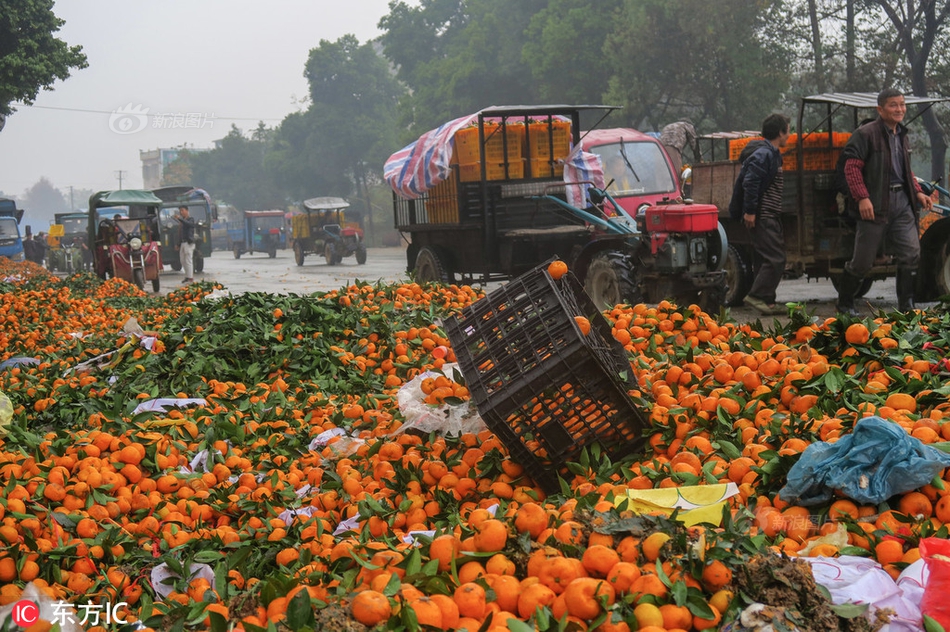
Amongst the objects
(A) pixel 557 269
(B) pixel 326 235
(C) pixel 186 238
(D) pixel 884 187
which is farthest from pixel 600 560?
(B) pixel 326 235

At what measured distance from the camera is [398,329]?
665 cm

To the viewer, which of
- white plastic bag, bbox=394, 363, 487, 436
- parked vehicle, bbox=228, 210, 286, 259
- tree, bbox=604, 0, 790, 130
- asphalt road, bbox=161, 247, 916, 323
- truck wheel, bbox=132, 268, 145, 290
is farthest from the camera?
parked vehicle, bbox=228, 210, 286, 259

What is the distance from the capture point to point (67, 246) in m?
41.3

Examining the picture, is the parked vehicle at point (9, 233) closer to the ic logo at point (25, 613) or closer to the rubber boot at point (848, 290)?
the rubber boot at point (848, 290)

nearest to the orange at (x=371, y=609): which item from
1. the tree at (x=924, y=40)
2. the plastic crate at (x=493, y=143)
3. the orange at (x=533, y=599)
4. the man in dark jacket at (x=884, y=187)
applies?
the orange at (x=533, y=599)

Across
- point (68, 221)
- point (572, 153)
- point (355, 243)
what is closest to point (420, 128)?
point (355, 243)

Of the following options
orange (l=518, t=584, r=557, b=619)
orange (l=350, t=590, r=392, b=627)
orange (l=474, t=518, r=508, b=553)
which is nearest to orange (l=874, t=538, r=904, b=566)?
orange (l=518, t=584, r=557, b=619)

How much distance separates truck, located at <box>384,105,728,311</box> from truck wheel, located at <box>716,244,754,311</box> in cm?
126

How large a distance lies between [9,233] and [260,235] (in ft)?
39.5

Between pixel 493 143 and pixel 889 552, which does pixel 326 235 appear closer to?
pixel 493 143

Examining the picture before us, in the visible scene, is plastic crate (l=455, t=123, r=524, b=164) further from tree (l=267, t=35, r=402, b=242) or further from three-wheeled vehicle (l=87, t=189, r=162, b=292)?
tree (l=267, t=35, r=402, b=242)

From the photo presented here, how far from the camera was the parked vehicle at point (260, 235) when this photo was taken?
146 ft

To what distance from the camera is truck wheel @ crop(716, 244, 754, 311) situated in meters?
11.4

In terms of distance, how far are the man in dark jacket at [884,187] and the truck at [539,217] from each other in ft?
4.92
